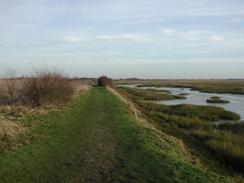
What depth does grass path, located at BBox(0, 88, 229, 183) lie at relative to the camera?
8258mm

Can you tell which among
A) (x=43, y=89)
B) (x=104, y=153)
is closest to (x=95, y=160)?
(x=104, y=153)

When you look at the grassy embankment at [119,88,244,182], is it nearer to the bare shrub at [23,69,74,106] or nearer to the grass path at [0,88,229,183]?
the grass path at [0,88,229,183]

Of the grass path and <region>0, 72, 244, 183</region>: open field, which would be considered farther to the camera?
<region>0, 72, 244, 183</region>: open field

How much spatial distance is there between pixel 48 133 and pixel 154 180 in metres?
6.76

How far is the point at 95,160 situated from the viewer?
982 centimetres

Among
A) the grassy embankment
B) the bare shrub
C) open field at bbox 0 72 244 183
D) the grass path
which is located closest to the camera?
the grass path

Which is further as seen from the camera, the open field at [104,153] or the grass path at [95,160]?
the open field at [104,153]

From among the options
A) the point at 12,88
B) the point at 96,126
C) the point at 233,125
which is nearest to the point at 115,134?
the point at 96,126

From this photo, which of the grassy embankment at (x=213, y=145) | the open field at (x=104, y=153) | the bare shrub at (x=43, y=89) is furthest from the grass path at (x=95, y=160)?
the bare shrub at (x=43, y=89)

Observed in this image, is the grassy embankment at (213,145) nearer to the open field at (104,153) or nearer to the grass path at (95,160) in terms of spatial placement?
the open field at (104,153)

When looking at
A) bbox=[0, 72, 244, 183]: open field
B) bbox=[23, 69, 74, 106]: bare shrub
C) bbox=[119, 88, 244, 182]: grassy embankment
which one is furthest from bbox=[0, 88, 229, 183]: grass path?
bbox=[23, 69, 74, 106]: bare shrub

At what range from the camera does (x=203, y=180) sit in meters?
8.48

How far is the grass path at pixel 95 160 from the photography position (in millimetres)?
8258

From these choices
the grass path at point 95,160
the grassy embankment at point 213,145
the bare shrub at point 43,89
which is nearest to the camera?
the grass path at point 95,160
